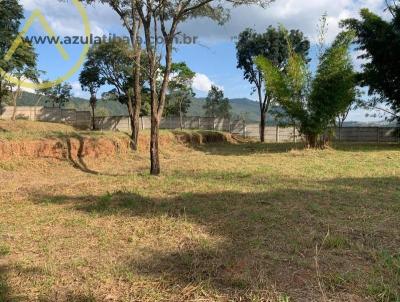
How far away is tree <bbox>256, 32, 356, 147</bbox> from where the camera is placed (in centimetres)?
1583

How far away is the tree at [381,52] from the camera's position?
Answer: 17531mm

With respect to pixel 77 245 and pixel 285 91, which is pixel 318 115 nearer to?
pixel 285 91

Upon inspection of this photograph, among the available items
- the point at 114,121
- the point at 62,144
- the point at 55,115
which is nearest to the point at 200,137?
the point at 62,144

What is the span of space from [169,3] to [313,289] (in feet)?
24.7

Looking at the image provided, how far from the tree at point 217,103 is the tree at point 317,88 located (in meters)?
24.0

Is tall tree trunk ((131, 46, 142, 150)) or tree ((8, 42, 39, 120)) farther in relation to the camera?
tree ((8, 42, 39, 120))

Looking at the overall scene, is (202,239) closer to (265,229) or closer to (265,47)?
(265,229)

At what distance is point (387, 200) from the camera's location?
6391 mm

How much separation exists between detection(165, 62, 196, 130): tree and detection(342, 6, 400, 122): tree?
41.4 ft

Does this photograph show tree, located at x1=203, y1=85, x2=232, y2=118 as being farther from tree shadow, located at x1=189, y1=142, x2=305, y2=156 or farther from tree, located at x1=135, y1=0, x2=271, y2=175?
tree, located at x1=135, y1=0, x2=271, y2=175

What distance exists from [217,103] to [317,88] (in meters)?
25.8

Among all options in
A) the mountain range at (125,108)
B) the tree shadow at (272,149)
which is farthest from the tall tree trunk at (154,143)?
the mountain range at (125,108)

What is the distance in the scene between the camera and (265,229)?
493cm

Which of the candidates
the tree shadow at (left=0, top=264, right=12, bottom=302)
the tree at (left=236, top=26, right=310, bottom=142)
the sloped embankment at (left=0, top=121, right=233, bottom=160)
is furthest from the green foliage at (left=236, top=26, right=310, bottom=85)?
the tree shadow at (left=0, top=264, right=12, bottom=302)
